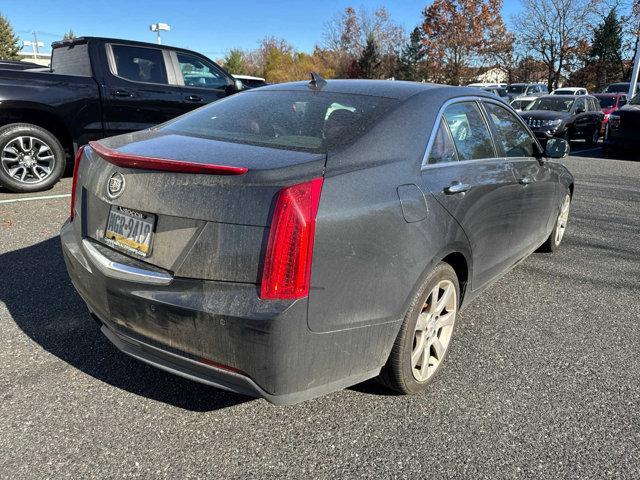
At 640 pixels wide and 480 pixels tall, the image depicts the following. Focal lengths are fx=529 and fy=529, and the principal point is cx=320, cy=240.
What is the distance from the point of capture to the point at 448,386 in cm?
284

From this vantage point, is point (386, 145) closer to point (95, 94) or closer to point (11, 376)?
point (11, 376)

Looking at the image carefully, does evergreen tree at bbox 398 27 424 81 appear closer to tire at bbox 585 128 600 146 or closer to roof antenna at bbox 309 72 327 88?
tire at bbox 585 128 600 146

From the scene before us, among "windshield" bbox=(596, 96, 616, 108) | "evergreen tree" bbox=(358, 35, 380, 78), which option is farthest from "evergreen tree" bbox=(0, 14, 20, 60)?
"windshield" bbox=(596, 96, 616, 108)

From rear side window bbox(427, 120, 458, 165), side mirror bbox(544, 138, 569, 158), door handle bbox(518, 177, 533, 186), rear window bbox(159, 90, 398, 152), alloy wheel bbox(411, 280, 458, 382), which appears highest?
rear window bbox(159, 90, 398, 152)

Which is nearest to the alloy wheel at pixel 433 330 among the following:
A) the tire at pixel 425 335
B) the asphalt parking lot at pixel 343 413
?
the tire at pixel 425 335

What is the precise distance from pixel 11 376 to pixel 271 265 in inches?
68.1

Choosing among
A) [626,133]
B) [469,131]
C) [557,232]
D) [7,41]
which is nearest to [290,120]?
[469,131]

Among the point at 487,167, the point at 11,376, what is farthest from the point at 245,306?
the point at 487,167

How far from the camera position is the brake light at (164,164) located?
2.10 meters

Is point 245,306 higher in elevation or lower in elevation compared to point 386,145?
lower

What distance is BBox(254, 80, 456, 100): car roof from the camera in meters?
2.99

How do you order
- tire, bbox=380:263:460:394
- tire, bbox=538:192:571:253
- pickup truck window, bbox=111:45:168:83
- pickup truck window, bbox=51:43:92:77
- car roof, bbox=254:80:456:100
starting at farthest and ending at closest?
pickup truck window, bbox=111:45:168:83 → pickup truck window, bbox=51:43:92:77 → tire, bbox=538:192:571:253 → car roof, bbox=254:80:456:100 → tire, bbox=380:263:460:394

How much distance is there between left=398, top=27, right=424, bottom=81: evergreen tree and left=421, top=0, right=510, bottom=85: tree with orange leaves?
3.08 m

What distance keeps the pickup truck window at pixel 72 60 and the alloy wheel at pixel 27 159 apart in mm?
1205
